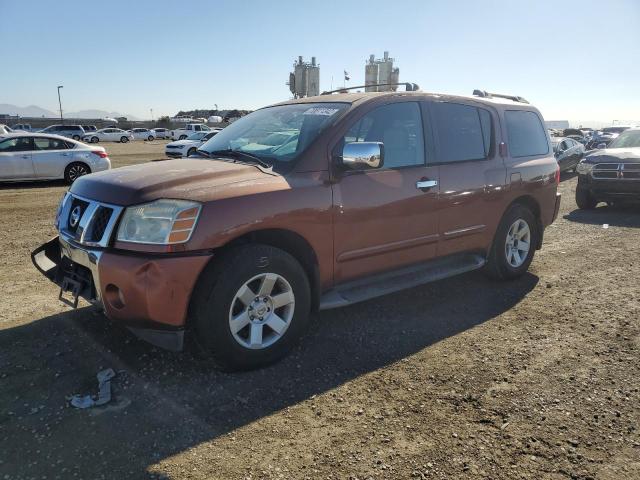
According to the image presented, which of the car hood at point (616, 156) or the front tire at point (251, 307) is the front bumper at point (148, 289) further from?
the car hood at point (616, 156)

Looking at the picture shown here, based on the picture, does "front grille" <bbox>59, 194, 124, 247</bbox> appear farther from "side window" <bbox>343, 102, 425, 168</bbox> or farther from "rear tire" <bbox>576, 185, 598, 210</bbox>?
"rear tire" <bbox>576, 185, 598, 210</bbox>

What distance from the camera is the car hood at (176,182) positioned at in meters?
3.04

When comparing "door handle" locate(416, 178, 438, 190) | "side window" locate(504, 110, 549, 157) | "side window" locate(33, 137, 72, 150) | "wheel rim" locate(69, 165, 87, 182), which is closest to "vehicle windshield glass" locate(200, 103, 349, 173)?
"door handle" locate(416, 178, 438, 190)

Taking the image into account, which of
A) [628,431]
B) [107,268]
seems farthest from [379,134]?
[628,431]

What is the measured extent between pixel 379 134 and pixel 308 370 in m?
1.96

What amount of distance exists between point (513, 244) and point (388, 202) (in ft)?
7.17

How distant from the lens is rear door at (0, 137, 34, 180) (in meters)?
12.4

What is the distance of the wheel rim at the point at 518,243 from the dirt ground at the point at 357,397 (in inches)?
25.3

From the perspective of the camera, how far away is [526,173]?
17.2ft

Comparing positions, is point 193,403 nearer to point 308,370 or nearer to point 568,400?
point 308,370

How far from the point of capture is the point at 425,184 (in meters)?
4.16

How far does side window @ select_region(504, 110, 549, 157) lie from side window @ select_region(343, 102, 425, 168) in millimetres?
1473

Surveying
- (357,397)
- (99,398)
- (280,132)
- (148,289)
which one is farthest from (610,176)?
(99,398)

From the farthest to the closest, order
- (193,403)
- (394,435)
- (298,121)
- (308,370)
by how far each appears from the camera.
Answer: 1. (298,121)
2. (308,370)
3. (193,403)
4. (394,435)
